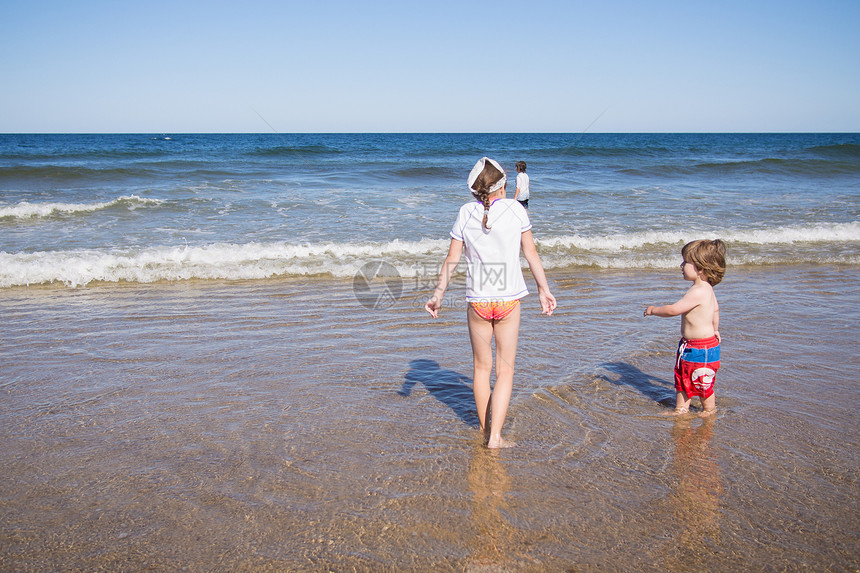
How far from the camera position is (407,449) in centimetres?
347

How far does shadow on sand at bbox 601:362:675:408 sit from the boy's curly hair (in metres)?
0.99

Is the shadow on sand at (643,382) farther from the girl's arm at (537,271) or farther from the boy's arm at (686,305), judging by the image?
the girl's arm at (537,271)

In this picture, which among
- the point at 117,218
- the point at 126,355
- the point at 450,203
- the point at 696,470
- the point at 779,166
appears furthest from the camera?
the point at 779,166

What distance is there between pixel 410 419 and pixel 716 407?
2.25m

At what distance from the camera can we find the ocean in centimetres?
262

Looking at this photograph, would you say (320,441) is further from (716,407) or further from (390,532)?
(716,407)

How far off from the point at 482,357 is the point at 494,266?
59 cm

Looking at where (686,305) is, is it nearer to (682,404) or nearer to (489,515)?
(682,404)

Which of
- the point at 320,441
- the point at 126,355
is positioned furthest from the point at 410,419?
the point at 126,355

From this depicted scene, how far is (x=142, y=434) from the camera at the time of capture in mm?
3643

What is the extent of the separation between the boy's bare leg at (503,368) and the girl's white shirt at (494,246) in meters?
0.18

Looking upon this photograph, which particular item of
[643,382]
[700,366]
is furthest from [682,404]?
[643,382]

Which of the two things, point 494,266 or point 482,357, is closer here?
point 494,266

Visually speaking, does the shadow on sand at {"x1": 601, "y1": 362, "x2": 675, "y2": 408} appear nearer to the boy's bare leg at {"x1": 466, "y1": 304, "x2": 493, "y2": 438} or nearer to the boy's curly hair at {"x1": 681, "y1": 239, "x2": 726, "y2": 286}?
the boy's curly hair at {"x1": 681, "y1": 239, "x2": 726, "y2": 286}
